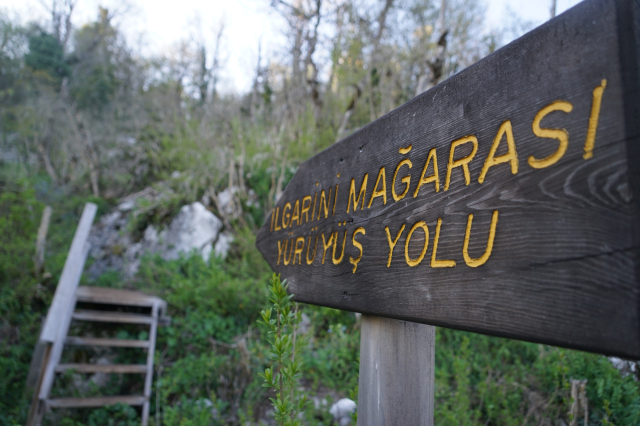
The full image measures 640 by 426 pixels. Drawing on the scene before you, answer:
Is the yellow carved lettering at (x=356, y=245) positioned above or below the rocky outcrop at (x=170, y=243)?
below

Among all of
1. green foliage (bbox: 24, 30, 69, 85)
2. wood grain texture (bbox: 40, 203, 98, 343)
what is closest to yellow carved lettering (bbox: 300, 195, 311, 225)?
wood grain texture (bbox: 40, 203, 98, 343)

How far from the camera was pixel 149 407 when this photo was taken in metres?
3.58

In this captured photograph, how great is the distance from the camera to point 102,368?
3.67 metres

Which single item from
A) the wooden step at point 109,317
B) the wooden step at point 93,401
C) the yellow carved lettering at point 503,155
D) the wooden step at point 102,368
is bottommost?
the wooden step at point 93,401

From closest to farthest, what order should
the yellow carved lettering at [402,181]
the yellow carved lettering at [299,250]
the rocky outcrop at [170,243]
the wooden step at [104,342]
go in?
the yellow carved lettering at [402,181], the yellow carved lettering at [299,250], the wooden step at [104,342], the rocky outcrop at [170,243]

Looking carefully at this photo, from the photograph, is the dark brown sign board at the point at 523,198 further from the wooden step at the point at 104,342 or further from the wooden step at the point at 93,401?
the wooden step at the point at 104,342

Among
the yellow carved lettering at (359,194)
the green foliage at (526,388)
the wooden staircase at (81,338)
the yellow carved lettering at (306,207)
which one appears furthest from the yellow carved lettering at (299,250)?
the wooden staircase at (81,338)

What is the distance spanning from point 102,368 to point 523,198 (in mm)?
4292

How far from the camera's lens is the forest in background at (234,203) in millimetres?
2818

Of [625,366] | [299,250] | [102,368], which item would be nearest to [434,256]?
[299,250]

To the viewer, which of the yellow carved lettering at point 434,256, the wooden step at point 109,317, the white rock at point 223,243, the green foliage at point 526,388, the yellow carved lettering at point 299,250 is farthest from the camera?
the white rock at point 223,243

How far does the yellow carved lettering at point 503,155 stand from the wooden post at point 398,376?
550 millimetres

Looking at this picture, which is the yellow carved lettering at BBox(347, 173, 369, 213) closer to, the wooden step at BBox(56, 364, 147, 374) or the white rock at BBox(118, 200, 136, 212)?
the wooden step at BBox(56, 364, 147, 374)

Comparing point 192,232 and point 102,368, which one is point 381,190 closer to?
point 102,368
